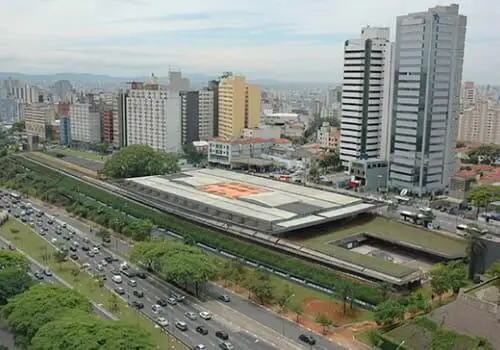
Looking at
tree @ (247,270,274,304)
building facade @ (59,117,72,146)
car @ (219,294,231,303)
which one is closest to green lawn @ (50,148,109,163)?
building facade @ (59,117,72,146)

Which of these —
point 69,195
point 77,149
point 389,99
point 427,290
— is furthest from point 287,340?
point 77,149

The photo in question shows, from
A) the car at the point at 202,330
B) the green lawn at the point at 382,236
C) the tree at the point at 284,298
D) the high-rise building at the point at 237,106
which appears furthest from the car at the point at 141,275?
the high-rise building at the point at 237,106

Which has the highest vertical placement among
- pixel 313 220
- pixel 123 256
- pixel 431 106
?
pixel 431 106

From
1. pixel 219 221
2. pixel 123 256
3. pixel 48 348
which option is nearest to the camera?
pixel 48 348

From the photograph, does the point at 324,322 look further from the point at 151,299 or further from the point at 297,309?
the point at 151,299

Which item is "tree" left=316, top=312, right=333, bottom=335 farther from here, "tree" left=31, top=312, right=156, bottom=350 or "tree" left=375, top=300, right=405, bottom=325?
"tree" left=31, top=312, right=156, bottom=350

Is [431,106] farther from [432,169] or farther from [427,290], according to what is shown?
[427,290]
